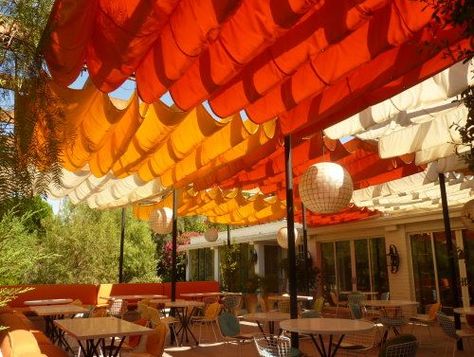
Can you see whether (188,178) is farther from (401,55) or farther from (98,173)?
(401,55)

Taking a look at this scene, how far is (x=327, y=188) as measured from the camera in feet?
14.9

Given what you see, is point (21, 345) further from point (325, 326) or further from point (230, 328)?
point (230, 328)

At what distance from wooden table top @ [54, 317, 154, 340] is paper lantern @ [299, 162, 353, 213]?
2.13 m

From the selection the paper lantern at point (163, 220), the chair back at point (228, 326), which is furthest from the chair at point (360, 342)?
the paper lantern at point (163, 220)

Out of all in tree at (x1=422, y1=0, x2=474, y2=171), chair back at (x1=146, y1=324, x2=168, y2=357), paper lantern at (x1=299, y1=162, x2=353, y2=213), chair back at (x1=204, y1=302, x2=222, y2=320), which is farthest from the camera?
chair back at (x1=204, y1=302, x2=222, y2=320)

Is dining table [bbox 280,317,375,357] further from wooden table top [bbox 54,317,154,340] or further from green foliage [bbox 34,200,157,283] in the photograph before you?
green foliage [bbox 34,200,157,283]

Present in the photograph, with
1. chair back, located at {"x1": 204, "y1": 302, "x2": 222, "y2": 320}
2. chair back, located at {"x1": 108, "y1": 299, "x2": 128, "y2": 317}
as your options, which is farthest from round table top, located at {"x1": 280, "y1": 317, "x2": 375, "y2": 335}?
chair back, located at {"x1": 108, "y1": 299, "x2": 128, "y2": 317}

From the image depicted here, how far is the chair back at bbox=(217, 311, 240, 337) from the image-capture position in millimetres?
5984

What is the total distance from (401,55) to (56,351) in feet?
15.3

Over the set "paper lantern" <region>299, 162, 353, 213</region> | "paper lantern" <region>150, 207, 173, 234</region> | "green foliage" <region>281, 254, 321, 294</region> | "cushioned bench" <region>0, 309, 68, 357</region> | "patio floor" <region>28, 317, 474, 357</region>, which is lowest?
"patio floor" <region>28, 317, 474, 357</region>

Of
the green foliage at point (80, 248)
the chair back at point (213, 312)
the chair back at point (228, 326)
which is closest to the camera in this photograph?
the chair back at point (228, 326)

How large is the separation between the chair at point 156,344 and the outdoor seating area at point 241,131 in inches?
0.9

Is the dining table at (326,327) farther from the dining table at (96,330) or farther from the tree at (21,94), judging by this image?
the tree at (21,94)

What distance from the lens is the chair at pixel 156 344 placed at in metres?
4.74
